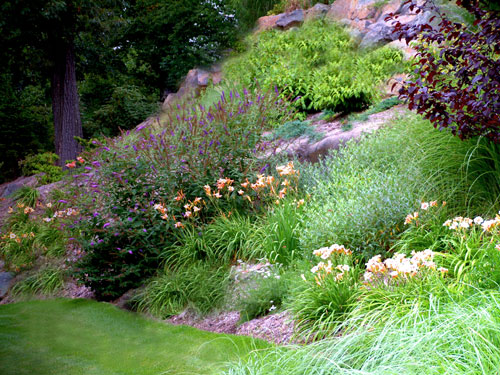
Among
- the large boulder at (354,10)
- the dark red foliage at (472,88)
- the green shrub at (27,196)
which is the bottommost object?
the green shrub at (27,196)

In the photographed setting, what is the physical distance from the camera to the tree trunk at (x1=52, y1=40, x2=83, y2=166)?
12.3m

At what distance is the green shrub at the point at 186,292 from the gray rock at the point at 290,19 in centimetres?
1044

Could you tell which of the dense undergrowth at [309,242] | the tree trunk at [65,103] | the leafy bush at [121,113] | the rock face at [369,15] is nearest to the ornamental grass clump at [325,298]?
the dense undergrowth at [309,242]

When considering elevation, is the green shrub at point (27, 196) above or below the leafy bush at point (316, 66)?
below

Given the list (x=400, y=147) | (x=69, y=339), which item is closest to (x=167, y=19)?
(x=400, y=147)

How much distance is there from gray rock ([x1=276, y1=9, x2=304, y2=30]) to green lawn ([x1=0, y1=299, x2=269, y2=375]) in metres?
10.8

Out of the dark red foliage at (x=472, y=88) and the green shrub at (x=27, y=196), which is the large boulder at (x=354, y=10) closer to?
the green shrub at (x=27, y=196)

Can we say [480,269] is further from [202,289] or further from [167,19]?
[167,19]

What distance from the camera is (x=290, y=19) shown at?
1406 cm

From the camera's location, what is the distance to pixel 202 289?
4785mm

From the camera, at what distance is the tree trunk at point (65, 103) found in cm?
1227

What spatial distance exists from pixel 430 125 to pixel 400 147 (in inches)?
17.3

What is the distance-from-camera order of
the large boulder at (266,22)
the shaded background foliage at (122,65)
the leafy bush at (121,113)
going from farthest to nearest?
the leafy bush at (121,113) < the large boulder at (266,22) < the shaded background foliage at (122,65)

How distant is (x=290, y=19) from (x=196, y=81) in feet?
10.8
